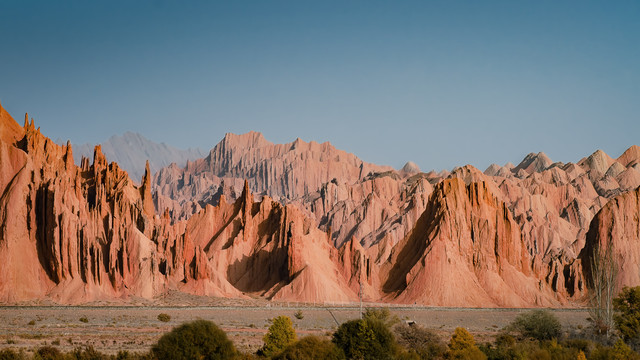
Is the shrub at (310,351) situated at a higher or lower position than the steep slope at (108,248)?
lower

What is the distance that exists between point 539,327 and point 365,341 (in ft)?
82.7

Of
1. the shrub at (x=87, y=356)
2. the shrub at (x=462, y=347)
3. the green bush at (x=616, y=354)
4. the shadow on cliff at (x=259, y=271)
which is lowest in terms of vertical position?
the green bush at (x=616, y=354)

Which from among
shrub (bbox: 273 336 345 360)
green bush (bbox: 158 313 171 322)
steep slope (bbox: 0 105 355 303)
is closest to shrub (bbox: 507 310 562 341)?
shrub (bbox: 273 336 345 360)

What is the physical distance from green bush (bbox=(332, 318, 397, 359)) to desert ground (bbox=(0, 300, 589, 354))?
8.70 metres

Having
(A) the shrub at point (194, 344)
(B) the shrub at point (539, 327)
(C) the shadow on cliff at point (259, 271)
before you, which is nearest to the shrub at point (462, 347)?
(A) the shrub at point (194, 344)

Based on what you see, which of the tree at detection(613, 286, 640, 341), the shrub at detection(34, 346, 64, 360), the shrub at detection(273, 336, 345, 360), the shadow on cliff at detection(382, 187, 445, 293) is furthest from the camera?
the shadow on cliff at detection(382, 187, 445, 293)

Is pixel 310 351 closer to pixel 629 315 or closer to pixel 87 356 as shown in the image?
pixel 87 356

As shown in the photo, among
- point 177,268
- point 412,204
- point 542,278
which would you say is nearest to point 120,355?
point 177,268

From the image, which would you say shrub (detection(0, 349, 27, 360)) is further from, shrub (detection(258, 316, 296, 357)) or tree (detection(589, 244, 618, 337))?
tree (detection(589, 244, 618, 337))

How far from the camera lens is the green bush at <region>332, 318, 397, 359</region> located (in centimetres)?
4941

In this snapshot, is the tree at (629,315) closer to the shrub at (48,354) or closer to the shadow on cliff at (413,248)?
the shrub at (48,354)

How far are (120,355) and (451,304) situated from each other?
6464 centimetres

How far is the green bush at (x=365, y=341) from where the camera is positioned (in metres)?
49.4

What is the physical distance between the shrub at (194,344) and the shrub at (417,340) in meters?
14.8
